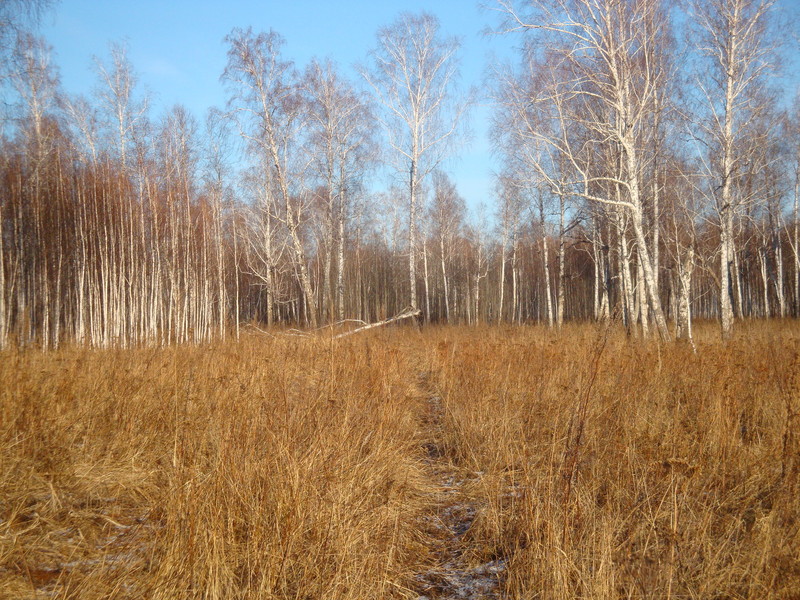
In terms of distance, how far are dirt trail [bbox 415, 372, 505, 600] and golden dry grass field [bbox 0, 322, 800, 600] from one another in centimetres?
2

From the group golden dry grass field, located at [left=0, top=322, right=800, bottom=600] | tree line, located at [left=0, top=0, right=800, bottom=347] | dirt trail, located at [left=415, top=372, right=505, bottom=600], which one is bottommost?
dirt trail, located at [left=415, top=372, right=505, bottom=600]

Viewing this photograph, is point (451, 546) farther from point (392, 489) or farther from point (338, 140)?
point (338, 140)

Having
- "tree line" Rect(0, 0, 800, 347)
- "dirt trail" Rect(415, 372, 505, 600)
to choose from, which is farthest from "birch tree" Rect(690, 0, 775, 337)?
"dirt trail" Rect(415, 372, 505, 600)

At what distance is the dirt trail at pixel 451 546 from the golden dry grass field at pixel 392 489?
0.06 feet

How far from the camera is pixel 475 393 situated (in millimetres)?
5246

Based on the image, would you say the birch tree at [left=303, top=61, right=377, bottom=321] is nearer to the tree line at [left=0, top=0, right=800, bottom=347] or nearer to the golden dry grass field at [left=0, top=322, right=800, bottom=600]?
the tree line at [left=0, top=0, right=800, bottom=347]

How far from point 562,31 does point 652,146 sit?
725 cm

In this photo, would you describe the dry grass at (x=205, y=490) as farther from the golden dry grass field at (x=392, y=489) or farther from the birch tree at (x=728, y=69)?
the birch tree at (x=728, y=69)

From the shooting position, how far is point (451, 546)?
2.78 meters

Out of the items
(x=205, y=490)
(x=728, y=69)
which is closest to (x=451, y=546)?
(x=205, y=490)

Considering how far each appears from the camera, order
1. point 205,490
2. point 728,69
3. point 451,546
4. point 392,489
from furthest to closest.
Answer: point 728,69 → point 392,489 → point 451,546 → point 205,490

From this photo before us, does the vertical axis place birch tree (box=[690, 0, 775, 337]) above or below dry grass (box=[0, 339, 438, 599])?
above

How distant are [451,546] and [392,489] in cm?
46

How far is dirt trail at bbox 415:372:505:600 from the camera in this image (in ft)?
7.59
